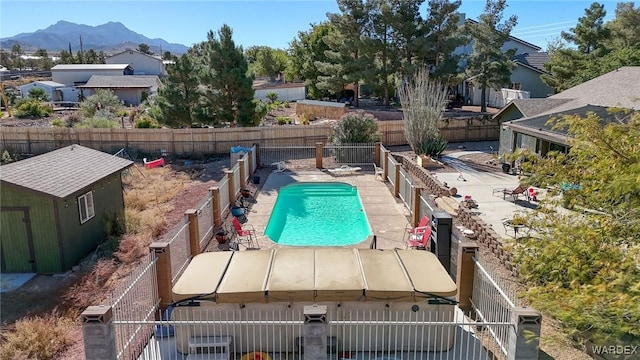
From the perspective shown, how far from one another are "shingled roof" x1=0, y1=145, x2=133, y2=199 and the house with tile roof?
18.1 meters

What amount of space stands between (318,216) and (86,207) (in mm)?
8412

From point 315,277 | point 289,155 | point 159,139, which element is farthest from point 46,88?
point 315,277

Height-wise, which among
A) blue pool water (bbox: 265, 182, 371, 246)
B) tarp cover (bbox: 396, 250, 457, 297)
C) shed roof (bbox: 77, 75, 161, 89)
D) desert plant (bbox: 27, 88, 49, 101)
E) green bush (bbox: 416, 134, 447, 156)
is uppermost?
shed roof (bbox: 77, 75, 161, 89)

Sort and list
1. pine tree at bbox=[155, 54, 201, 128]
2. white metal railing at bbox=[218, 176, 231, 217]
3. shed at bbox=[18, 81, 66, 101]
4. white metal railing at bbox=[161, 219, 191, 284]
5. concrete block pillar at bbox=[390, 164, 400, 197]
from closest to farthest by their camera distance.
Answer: white metal railing at bbox=[161, 219, 191, 284] → white metal railing at bbox=[218, 176, 231, 217] → concrete block pillar at bbox=[390, 164, 400, 197] → pine tree at bbox=[155, 54, 201, 128] → shed at bbox=[18, 81, 66, 101]

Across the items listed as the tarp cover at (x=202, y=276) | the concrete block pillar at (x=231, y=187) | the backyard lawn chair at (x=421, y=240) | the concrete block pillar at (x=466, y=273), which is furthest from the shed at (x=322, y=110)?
the tarp cover at (x=202, y=276)

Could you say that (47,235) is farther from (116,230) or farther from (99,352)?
(99,352)

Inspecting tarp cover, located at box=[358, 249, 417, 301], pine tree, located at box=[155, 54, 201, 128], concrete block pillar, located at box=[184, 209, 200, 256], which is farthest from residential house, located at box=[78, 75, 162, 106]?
tarp cover, located at box=[358, 249, 417, 301]

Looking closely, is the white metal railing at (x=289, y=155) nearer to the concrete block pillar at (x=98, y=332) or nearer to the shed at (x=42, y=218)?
the shed at (x=42, y=218)

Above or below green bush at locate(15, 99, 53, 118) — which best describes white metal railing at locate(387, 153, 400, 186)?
below

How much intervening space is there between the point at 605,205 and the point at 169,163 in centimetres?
2298

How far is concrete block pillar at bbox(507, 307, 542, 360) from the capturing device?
6480 millimetres

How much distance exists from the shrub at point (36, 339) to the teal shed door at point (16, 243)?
11.9ft

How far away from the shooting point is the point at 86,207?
44.3ft

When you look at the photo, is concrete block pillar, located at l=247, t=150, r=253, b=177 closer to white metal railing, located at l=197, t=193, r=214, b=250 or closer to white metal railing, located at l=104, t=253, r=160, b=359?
white metal railing, located at l=197, t=193, r=214, b=250
